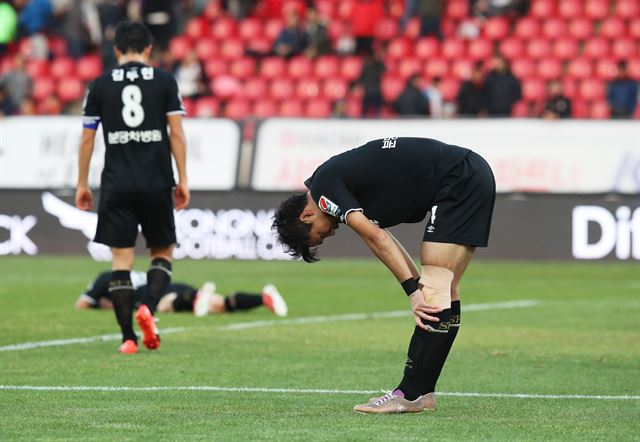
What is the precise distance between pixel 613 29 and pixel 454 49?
2.91m

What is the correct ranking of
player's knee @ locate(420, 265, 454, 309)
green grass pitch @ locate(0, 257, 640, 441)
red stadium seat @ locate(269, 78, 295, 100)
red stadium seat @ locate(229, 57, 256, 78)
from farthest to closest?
red stadium seat @ locate(229, 57, 256, 78)
red stadium seat @ locate(269, 78, 295, 100)
player's knee @ locate(420, 265, 454, 309)
green grass pitch @ locate(0, 257, 640, 441)

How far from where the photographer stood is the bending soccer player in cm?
737

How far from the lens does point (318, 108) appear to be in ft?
84.9

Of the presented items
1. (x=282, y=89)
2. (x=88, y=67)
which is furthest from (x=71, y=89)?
(x=282, y=89)

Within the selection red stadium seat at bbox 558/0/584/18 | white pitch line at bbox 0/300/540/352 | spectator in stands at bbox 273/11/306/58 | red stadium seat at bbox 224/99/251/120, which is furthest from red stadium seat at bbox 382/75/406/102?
white pitch line at bbox 0/300/540/352

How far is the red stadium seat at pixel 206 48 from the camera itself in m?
28.1

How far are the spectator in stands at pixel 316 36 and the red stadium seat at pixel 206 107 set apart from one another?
6.66 feet

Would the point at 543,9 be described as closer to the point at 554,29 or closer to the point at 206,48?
Result: the point at 554,29

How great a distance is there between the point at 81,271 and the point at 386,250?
41.2 feet

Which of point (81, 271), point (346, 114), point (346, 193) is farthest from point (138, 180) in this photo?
point (346, 114)

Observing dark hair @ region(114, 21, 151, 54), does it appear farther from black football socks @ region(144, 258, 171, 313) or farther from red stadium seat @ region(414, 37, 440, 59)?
red stadium seat @ region(414, 37, 440, 59)

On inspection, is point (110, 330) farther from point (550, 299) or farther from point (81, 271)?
point (81, 271)

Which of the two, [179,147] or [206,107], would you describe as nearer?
[179,147]

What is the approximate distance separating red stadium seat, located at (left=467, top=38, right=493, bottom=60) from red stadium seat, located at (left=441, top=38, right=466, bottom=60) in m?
0.15
